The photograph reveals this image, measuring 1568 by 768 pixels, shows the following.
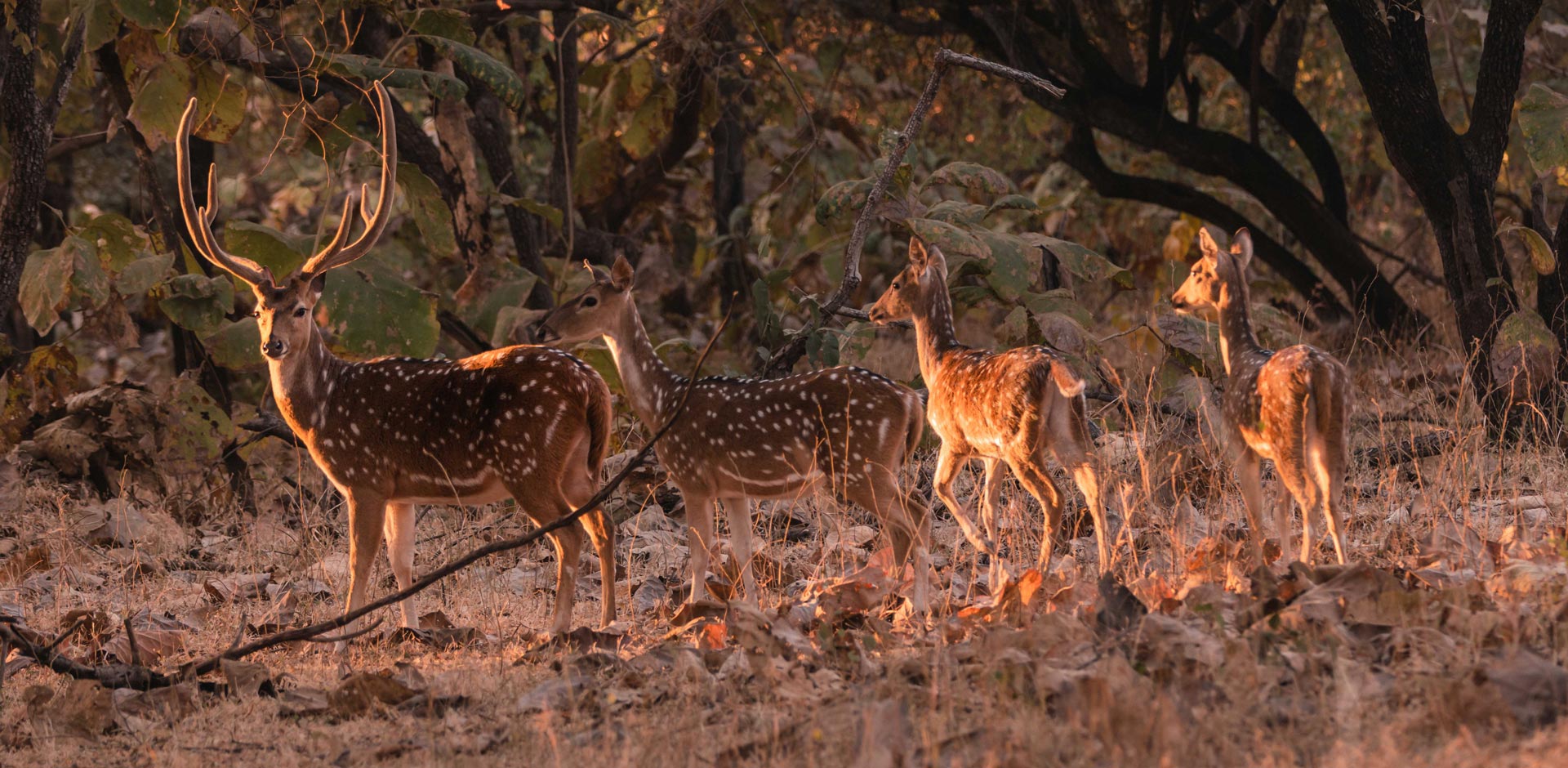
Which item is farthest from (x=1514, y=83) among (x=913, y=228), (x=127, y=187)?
(x=127, y=187)

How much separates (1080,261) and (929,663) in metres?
4.80

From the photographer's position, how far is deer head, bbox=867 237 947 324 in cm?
743

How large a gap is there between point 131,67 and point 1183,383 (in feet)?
22.0

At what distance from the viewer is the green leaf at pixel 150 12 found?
8.38 metres

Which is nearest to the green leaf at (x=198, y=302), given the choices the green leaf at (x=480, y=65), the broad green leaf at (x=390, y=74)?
the broad green leaf at (x=390, y=74)

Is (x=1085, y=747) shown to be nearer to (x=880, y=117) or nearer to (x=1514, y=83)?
(x=1514, y=83)

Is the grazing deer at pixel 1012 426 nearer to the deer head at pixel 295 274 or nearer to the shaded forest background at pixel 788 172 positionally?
the shaded forest background at pixel 788 172

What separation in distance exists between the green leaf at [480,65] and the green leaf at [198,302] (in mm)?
1919

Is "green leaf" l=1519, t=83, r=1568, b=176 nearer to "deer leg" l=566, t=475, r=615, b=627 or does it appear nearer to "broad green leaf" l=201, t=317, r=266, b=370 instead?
"deer leg" l=566, t=475, r=615, b=627

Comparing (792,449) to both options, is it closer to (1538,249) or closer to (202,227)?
(202,227)

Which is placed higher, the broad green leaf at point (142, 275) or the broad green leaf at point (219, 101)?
the broad green leaf at point (219, 101)

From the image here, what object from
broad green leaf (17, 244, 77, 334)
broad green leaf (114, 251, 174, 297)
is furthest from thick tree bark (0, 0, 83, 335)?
broad green leaf (114, 251, 174, 297)

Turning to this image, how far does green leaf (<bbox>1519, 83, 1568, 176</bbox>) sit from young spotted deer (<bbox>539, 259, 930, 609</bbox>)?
3990mm

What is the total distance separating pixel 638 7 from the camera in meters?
12.9
